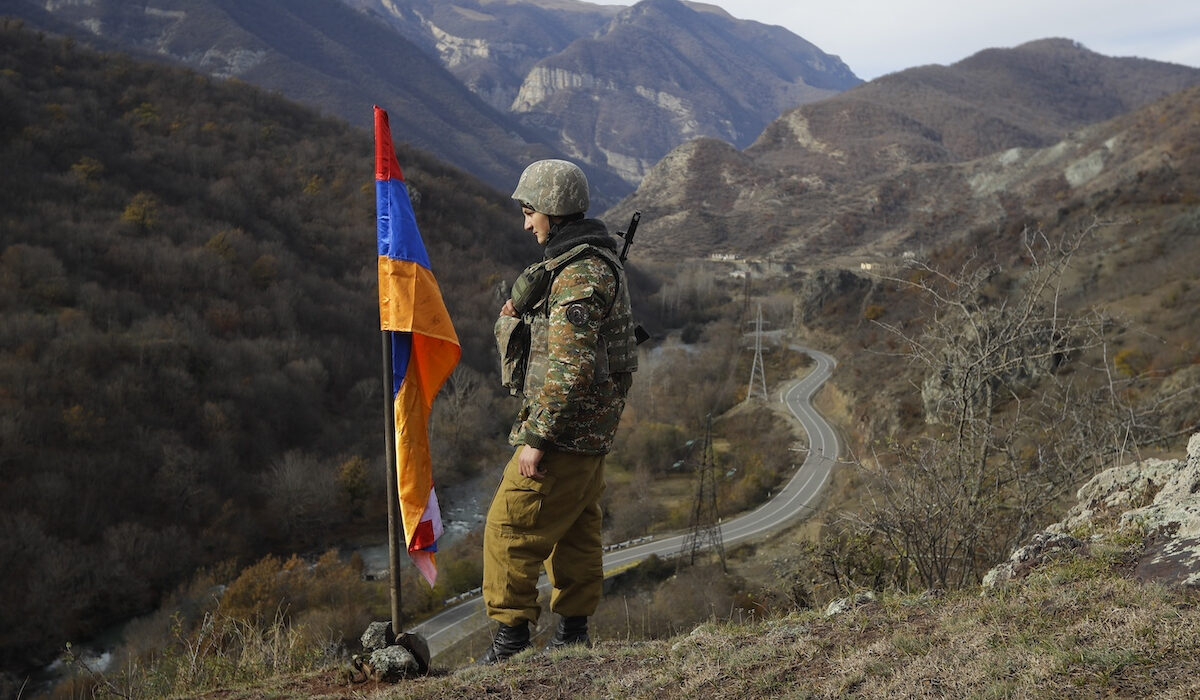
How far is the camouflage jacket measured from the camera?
3389 mm

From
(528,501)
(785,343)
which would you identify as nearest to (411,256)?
(528,501)

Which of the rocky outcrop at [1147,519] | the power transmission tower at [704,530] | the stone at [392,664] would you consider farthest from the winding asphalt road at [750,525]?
the stone at [392,664]

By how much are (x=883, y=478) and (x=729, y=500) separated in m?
24.8

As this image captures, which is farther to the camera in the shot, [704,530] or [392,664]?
[704,530]

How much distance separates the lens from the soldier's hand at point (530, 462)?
344 centimetres

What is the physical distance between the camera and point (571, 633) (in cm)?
416

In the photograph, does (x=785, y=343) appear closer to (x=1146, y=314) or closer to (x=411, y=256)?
(x=1146, y=314)

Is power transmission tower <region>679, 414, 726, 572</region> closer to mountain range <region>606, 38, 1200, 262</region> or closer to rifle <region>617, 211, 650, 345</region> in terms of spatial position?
rifle <region>617, 211, 650, 345</region>

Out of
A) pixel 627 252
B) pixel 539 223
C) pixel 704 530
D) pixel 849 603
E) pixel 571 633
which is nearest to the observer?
pixel 539 223

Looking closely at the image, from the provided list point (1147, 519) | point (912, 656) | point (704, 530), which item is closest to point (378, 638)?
point (912, 656)

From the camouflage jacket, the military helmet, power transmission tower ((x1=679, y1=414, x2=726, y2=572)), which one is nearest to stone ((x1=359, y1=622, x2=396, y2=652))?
the camouflage jacket

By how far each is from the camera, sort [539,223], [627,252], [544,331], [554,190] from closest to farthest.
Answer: [544,331] < [554,190] < [539,223] < [627,252]

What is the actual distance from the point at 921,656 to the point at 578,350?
1840 mm

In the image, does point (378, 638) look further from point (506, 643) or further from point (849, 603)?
point (849, 603)
